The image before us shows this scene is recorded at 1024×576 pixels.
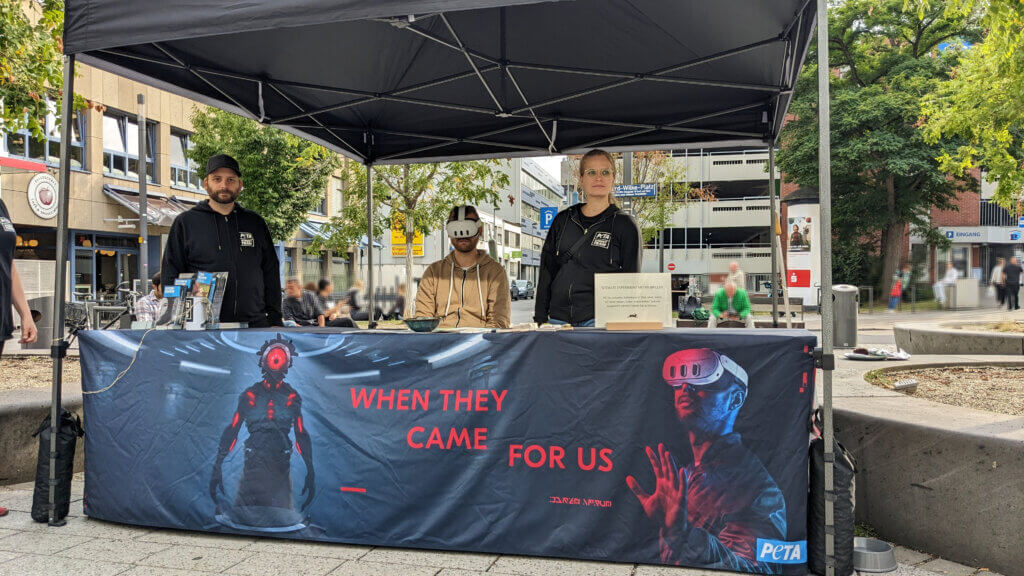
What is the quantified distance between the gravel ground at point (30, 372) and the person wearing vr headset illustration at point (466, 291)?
3941 millimetres

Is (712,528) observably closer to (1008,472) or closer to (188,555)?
(1008,472)

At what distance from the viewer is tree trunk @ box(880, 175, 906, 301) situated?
97.3 ft

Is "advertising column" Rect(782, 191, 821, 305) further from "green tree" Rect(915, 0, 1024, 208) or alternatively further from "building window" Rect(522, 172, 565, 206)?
"building window" Rect(522, 172, 565, 206)

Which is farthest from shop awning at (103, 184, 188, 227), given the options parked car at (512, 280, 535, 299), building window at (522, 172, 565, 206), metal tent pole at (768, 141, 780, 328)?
building window at (522, 172, 565, 206)

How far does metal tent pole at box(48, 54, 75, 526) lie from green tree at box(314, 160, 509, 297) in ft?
39.5

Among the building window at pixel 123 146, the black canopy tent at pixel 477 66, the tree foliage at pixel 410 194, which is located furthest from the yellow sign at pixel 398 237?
the black canopy tent at pixel 477 66

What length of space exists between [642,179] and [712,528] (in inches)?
966

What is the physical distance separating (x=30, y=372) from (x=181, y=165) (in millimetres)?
19712

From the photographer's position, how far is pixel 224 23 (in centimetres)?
A: 338

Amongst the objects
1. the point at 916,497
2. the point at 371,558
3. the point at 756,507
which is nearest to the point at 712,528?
the point at 756,507

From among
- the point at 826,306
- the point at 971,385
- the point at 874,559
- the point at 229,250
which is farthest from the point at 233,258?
the point at 971,385

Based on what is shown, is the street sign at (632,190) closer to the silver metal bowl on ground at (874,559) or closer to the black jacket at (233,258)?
the black jacket at (233,258)

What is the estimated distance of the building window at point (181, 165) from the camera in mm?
25969

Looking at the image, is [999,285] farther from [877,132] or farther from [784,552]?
[784,552]
